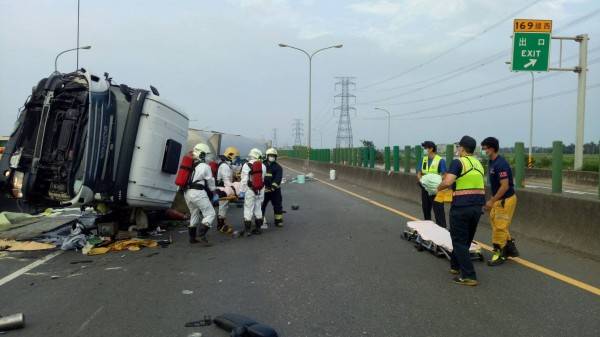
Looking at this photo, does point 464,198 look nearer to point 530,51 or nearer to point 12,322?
point 12,322

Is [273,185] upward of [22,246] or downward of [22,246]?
upward

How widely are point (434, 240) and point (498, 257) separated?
→ 929 millimetres

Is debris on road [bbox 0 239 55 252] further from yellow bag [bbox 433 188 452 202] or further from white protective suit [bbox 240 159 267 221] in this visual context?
yellow bag [bbox 433 188 452 202]

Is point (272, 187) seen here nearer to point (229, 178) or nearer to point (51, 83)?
point (229, 178)

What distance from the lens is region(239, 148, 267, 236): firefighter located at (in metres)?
10.2

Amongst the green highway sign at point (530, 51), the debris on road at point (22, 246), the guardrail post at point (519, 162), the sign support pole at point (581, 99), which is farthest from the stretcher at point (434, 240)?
the sign support pole at point (581, 99)

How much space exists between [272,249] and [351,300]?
3210 mm

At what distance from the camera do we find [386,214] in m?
12.7

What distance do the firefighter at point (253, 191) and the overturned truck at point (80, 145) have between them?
2.01m

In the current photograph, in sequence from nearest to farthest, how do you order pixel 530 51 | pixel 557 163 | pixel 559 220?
1. pixel 559 220
2. pixel 557 163
3. pixel 530 51

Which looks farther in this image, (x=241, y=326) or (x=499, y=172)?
(x=499, y=172)

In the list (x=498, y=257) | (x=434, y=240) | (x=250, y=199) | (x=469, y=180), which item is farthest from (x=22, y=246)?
(x=498, y=257)

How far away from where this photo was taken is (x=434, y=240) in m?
7.65

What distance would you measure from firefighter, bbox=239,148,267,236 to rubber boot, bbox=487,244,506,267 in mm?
4574
